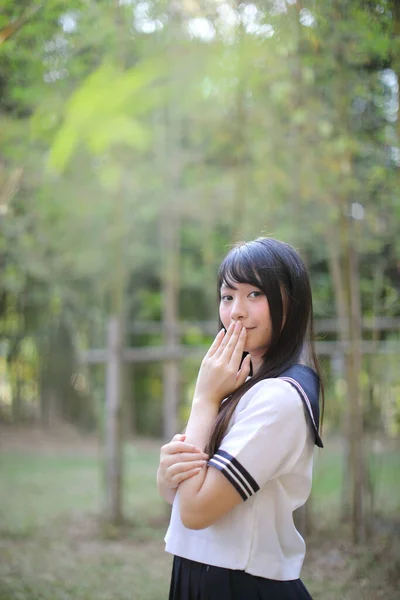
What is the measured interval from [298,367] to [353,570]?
1881mm

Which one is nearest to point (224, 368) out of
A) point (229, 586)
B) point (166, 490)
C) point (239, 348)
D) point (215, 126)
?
point (239, 348)

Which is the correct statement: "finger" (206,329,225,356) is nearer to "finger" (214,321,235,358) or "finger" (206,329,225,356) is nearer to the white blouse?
"finger" (214,321,235,358)

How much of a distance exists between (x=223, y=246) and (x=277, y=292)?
2151 millimetres

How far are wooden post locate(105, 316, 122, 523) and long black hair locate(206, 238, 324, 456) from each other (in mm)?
3125

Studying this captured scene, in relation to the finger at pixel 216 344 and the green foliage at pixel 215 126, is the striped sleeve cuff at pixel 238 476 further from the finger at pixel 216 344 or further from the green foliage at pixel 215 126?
the green foliage at pixel 215 126

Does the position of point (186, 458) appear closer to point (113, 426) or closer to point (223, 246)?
point (223, 246)

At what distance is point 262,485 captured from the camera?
3.74ft

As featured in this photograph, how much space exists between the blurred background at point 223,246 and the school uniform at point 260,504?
0.97 m

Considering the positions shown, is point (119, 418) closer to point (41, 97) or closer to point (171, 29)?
point (41, 97)

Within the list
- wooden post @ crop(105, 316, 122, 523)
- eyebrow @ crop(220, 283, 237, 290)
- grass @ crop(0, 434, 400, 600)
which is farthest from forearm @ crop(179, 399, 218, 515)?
wooden post @ crop(105, 316, 122, 523)

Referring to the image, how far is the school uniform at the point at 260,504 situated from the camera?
43.8 inches

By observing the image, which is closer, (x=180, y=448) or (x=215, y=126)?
(x=180, y=448)

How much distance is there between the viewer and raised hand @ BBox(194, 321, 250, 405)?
1.22m

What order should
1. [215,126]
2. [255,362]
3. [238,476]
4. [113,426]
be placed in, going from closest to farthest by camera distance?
[238,476] < [255,362] < [113,426] < [215,126]
